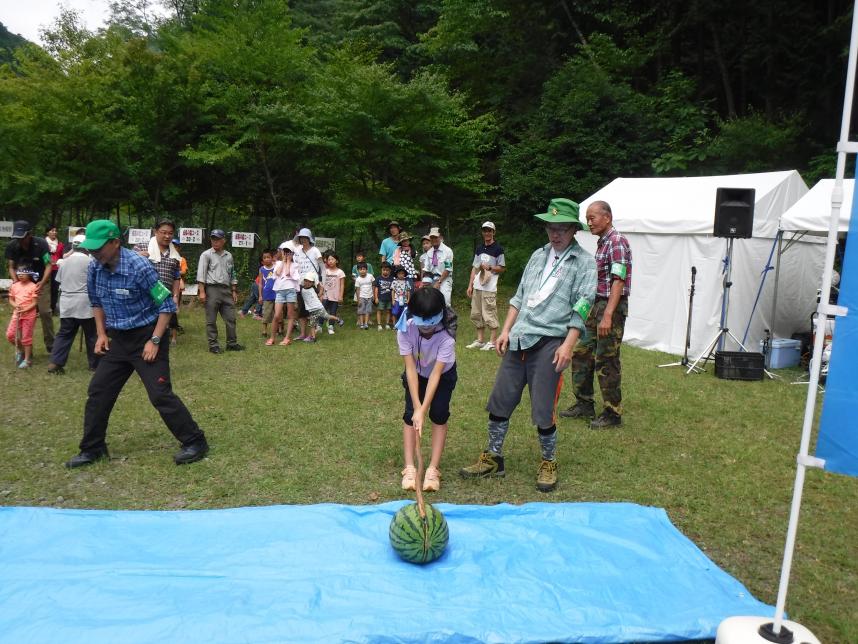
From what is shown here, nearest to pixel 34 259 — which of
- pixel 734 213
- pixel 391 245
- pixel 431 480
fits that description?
pixel 391 245

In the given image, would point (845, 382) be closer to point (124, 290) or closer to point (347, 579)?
point (347, 579)

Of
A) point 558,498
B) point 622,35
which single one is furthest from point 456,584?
point 622,35

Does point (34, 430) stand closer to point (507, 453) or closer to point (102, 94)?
point (507, 453)

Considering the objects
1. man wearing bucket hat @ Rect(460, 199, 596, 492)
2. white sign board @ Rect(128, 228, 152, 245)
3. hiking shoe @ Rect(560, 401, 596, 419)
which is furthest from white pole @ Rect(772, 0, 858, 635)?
white sign board @ Rect(128, 228, 152, 245)

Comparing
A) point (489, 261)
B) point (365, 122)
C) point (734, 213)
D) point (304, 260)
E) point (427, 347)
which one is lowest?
point (427, 347)

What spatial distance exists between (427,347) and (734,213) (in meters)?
6.08

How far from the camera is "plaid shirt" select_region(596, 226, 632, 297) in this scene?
18.7 ft

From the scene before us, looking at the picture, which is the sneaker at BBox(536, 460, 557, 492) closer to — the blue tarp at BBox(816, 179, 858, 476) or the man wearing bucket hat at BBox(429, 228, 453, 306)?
the blue tarp at BBox(816, 179, 858, 476)

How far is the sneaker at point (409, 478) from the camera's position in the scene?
4547 millimetres

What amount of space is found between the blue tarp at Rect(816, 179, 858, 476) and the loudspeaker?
252 inches

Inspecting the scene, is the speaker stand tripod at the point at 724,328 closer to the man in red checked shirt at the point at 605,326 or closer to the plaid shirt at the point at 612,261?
the man in red checked shirt at the point at 605,326

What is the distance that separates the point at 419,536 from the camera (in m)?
3.38

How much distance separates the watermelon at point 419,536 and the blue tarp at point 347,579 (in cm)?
6

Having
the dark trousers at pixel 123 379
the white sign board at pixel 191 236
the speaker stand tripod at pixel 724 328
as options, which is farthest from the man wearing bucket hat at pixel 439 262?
the white sign board at pixel 191 236
